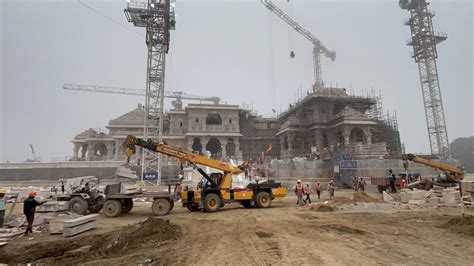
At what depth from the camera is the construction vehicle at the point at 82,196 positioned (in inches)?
481

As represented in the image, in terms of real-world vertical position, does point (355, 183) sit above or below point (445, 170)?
below

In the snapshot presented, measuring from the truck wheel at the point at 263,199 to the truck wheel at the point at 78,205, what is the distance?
920 centimetres

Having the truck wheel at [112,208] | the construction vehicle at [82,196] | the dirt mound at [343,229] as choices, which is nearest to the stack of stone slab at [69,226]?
the truck wheel at [112,208]

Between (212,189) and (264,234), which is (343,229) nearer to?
(264,234)

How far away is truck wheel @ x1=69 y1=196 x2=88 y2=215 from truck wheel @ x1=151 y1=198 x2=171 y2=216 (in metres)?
3.53

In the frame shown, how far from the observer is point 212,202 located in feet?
42.1

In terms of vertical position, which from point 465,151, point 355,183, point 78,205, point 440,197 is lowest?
point 440,197

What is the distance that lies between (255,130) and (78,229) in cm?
4325

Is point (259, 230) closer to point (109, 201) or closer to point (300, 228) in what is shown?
point (300, 228)

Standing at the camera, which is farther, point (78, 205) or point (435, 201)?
point (435, 201)

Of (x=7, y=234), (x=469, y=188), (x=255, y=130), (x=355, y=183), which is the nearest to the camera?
(x=7, y=234)

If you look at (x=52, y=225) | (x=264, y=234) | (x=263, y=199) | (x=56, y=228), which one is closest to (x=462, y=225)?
(x=264, y=234)

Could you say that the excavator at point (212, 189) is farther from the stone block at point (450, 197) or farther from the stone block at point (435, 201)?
the stone block at point (450, 197)

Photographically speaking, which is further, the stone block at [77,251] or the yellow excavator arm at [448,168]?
the yellow excavator arm at [448,168]
